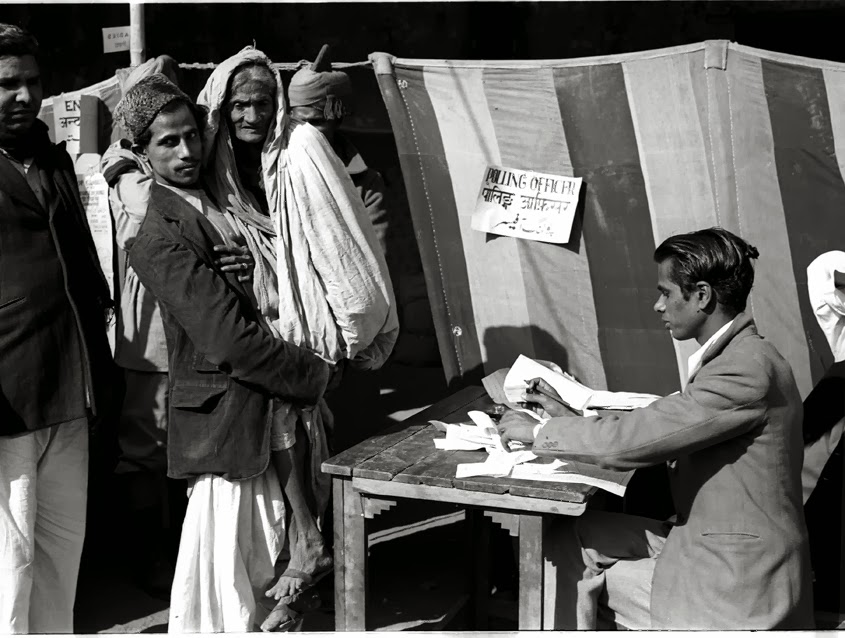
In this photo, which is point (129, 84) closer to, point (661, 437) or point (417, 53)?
point (661, 437)

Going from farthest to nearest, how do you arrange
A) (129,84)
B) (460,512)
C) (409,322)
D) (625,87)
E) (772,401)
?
(409,322) → (460,512) → (625,87) → (129,84) → (772,401)

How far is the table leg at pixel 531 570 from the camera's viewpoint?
8.55ft

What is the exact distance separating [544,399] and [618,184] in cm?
131

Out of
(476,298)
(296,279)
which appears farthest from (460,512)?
(296,279)

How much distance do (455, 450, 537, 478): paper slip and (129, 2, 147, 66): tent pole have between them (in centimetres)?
274

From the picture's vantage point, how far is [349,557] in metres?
2.80

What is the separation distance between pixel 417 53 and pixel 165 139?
4.13 metres

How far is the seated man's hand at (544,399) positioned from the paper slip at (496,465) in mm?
157

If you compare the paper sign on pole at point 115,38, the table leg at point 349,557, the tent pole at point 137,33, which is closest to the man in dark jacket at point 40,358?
the table leg at point 349,557

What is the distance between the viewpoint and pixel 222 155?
2992mm

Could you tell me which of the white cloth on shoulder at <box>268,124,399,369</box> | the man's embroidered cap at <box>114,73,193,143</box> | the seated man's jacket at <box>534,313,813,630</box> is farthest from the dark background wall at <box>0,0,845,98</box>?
the seated man's jacket at <box>534,313,813,630</box>

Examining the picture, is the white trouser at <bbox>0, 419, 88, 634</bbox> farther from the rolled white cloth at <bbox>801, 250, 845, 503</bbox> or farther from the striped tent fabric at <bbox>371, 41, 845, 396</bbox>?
the rolled white cloth at <bbox>801, 250, 845, 503</bbox>

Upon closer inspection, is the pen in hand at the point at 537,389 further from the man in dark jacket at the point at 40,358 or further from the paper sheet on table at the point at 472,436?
the man in dark jacket at the point at 40,358

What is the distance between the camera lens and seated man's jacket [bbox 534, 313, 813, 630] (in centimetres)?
237
